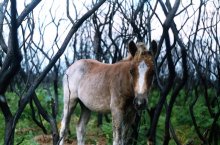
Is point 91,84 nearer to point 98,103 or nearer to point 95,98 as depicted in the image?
point 95,98

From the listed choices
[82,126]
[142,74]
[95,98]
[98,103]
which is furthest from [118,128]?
[82,126]

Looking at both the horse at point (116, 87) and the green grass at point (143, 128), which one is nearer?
the horse at point (116, 87)

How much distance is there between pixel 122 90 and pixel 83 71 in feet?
5.74

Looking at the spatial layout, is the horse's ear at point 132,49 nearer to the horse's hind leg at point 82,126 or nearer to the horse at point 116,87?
the horse at point 116,87

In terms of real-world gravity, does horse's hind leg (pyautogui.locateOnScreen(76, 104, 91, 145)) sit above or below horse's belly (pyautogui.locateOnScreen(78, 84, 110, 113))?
below

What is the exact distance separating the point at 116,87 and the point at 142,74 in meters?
1.02

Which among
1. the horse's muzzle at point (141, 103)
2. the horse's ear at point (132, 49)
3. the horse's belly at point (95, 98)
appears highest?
the horse's ear at point (132, 49)

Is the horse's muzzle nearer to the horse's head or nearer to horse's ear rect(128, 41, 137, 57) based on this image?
the horse's head

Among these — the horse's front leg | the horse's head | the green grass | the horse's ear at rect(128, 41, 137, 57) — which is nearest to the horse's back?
the horse's front leg

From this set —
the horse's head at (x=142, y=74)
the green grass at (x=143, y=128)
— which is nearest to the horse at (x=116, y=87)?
the horse's head at (x=142, y=74)

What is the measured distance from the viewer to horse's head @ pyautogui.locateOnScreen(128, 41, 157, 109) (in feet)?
17.5

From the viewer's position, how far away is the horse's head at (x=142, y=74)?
5.33 metres

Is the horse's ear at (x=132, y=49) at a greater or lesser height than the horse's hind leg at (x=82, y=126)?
greater

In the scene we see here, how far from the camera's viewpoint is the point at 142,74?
17.7ft
